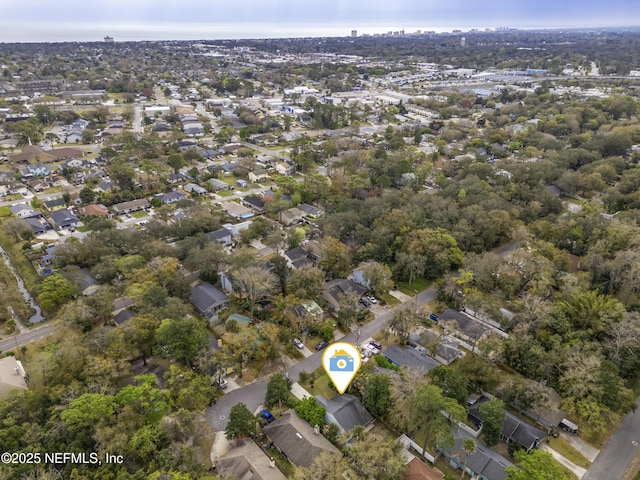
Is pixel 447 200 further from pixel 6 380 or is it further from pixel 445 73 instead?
pixel 445 73

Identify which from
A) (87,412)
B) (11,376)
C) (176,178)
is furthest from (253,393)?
(176,178)

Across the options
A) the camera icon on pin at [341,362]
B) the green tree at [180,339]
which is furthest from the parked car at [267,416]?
the green tree at [180,339]

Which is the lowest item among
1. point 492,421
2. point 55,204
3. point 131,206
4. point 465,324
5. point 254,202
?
point 465,324

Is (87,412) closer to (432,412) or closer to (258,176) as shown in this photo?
(432,412)

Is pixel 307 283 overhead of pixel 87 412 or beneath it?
overhead

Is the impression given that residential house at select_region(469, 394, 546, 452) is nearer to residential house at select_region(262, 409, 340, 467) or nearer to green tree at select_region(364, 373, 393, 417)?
green tree at select_region(364, 373, 393, 417)

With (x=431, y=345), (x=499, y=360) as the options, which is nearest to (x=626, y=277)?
(x=499, y=360)

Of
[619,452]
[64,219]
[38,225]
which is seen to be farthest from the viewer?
[64,219]

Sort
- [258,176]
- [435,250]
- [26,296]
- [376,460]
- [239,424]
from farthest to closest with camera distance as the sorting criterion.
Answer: [258,176] < [435,250] < [26,296] < [239,424] < [376,460]
